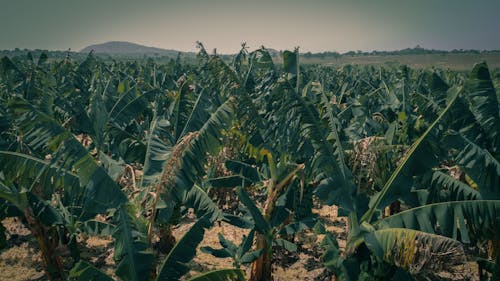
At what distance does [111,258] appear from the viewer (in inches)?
300

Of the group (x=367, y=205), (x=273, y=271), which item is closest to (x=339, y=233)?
(x=273, y=271)

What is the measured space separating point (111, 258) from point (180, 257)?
387 cm

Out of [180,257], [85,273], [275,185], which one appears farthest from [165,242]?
[85,273]

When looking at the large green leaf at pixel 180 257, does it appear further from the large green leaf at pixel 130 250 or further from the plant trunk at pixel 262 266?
the plant trunk at pixel 262 266

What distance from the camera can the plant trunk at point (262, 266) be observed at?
6.44 meters

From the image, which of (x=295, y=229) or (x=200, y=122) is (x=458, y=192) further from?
(x=200, y=122)

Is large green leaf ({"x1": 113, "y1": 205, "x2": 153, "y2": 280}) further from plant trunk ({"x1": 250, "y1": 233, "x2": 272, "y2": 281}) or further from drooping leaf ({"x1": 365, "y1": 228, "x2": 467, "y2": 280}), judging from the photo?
drooping leaf ({"x1": 365, "y1": 228, "x2": 467, "y2": 280})

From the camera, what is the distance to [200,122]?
6.26 meters

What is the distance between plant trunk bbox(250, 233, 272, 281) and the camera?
21.1 feet

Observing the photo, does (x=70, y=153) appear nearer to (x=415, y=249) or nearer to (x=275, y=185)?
(x=275, y=185)

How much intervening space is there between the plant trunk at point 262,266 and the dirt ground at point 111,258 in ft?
1.98

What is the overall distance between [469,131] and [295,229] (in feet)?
11.5

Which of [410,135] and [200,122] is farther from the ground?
[200,122]

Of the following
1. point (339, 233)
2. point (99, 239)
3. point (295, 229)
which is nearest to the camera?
point (295, 229)
